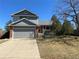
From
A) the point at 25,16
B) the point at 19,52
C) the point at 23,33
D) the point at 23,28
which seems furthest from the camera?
the point at 25,16

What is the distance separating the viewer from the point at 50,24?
149 feet

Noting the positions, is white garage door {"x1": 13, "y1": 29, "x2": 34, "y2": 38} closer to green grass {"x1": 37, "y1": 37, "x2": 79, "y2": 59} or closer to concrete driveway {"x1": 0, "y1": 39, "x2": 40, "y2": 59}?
green grass {"x1": 37, "y1": 37, "x2": 79, "y2": 59}

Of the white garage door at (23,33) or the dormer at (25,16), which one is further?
the dormer at (25,16)

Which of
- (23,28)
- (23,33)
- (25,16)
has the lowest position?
(23,33)

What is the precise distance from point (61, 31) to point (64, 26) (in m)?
Answer: 1.39

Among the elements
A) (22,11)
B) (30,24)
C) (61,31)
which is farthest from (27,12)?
(61,31)

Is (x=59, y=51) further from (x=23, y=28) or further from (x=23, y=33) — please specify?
(x=23, y=28)

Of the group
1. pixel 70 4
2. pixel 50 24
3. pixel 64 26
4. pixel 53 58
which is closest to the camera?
pixel 53 58

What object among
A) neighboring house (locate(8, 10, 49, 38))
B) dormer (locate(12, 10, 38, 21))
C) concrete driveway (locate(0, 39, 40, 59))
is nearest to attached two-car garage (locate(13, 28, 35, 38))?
neighboring house (locate(8, 10, 49, 38))

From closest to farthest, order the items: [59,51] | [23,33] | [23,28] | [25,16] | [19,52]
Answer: [19,52] → [59,51] → [23,33] → [23,28] → [25,16]

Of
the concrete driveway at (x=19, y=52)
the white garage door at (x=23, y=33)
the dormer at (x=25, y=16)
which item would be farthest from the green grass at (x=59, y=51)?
the dormer at (x=25, y=16)

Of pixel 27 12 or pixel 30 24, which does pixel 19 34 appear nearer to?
pixel 30 24

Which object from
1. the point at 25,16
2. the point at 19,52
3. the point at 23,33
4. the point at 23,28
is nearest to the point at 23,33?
the point at 23,33

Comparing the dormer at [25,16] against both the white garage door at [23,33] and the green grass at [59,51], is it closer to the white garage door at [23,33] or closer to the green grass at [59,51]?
the white garage door at [23,33]
